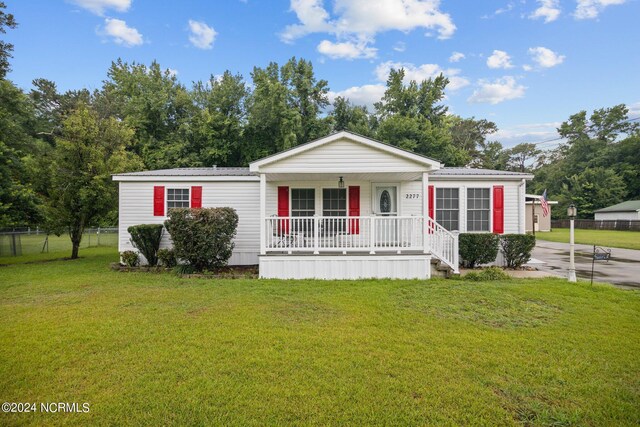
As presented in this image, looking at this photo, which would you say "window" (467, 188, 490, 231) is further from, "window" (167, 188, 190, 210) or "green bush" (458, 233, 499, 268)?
"window" (167, 188, 190, 210)

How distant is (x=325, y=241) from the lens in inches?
362

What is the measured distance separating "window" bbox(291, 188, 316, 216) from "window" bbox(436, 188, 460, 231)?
445cm

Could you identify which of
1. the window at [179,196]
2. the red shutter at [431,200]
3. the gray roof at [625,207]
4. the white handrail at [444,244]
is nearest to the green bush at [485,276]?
the white handrail at [444,244]

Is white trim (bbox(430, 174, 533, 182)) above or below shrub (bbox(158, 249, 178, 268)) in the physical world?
above

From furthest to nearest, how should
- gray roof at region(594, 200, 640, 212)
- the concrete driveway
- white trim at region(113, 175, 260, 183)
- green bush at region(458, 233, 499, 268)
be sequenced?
1. gray roof at region(594, 200, 640, 212)
2. white trim at region(113, 175, 260, 183)
3. green bush at region(458, 233, 499, 268)
4. the concrete driveway

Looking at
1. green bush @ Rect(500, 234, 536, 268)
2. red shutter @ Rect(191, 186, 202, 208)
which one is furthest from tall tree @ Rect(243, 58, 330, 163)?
green bush @ Rect(500, 234, 536, 268)

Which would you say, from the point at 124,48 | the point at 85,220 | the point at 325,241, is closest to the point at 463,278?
the point at 325,241

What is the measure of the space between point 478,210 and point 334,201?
5.13m

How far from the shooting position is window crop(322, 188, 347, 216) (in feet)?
35.4

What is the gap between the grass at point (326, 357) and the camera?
272 cm

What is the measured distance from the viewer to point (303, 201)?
10.8 meters

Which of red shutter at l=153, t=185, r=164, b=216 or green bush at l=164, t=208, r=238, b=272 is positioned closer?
green bush at l=164, t=208, r=238, b=272

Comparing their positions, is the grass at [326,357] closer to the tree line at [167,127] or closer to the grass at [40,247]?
the tree line at [167,127]

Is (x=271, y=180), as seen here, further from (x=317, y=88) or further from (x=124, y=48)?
(x=124, y=48)
